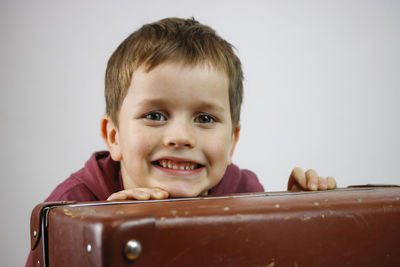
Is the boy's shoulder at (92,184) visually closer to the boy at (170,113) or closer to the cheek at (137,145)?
the boy at (170,113)

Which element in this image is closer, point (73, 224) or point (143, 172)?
point (73, 224)

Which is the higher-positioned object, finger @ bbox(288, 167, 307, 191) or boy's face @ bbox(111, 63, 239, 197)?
boy's face @ bbox(111, 63, 239, 197)

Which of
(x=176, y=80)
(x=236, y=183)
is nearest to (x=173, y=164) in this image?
(x=176, y=80)

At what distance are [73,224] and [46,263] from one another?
0.41 ft

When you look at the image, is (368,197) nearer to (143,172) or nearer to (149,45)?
(143,172)

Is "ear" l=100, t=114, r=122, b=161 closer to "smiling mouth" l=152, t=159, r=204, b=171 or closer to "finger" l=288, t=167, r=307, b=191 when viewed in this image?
"smiling mouth" l=152, t=159, r=204, b=171

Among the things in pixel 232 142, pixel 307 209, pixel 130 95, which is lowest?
pixel 307 209

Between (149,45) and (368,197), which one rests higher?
(149,45)

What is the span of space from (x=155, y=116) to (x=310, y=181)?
0.44m

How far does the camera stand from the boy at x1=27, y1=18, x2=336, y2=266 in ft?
3.04

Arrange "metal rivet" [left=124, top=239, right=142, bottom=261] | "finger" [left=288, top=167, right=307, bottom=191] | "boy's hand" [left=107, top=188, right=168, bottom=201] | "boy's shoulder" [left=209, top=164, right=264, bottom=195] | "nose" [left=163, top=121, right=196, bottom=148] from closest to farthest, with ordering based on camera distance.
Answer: "metal rivet" [left=124, top=239, right=142, bottom=261] → "boy's hand" [left=107, top=188, right=168, bottom=201] → "nose" [left=163, top=121, right=196, bottom=148] → "finger" [left=288, top=167, right=307, bottom=191] → "boy's shoulder" [left=209, top=164, right=264, bottom=195]

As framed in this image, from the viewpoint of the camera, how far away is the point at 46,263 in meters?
0.57

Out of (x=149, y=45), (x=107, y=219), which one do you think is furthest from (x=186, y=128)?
(x=107, y=219)

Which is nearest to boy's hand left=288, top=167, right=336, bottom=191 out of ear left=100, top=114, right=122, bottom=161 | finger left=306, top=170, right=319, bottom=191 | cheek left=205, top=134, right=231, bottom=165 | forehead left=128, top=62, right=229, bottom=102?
finger left=306, top=170, right=319, bottom=191
